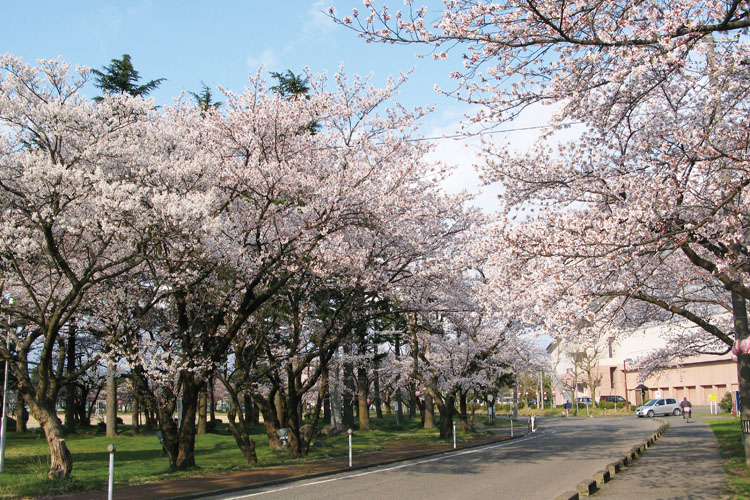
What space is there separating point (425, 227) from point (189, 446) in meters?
9.19

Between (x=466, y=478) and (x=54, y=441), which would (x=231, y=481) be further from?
(x=466, y=478)

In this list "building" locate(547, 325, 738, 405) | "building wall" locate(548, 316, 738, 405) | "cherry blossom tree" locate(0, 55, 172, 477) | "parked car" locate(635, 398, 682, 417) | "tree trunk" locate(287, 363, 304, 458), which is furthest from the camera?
"building wall" locate(548, 316, 738, 405)

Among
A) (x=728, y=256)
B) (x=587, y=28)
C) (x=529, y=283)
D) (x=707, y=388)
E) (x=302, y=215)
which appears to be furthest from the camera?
(x=707, y=388)

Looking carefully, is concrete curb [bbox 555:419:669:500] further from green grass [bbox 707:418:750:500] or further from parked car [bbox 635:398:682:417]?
parked car [bbox 635:398:682:417]

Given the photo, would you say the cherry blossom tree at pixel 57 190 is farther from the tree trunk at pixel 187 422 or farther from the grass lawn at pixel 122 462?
the tree trunk at pixel 187 422

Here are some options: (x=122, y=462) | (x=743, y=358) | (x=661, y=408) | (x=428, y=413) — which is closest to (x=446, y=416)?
(x=122, y=462)

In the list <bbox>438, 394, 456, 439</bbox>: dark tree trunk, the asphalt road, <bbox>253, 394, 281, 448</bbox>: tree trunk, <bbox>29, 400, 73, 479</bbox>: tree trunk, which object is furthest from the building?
<bbox>29, 400, 73, 479</bbox>: tree trunk

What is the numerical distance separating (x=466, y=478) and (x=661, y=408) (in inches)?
1906

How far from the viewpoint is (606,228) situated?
31.9ft

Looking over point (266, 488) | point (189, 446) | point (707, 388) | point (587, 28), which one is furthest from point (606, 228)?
point (707, 388)

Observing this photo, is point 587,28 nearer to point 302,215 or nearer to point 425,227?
point 302,215

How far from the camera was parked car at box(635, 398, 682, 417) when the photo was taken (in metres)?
56.0

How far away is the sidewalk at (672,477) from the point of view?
37.7 feet

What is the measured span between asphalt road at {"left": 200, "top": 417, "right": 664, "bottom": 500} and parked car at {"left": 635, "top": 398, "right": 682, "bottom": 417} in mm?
37646
